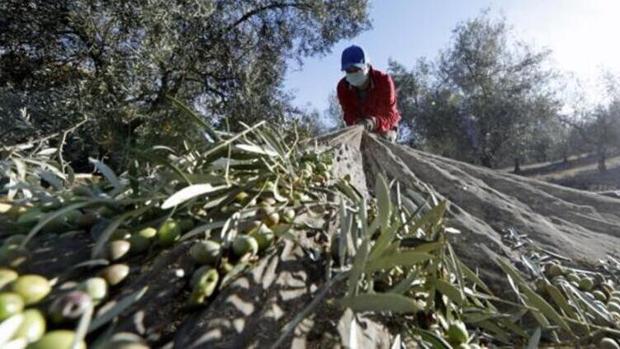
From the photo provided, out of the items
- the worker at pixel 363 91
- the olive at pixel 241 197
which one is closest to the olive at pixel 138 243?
the olive at pixel 241 197

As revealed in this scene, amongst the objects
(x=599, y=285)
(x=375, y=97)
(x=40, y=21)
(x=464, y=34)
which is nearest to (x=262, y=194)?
(x=599, y=285)

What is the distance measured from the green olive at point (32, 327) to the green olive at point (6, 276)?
0.07 metres

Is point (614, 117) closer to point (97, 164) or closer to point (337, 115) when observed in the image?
point (337, 115)

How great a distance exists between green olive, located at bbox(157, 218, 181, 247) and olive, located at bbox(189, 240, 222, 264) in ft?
0.23

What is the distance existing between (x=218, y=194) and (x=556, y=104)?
24688 mm

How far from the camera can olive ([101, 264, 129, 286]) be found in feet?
1.98

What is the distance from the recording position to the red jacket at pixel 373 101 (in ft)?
14.2

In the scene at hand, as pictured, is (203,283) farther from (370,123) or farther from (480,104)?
(480,104)

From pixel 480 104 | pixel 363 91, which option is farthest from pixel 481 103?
pixel 363 91

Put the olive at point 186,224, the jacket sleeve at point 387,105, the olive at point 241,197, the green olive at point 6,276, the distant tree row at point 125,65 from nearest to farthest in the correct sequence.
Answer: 1. the green olive at point 6,276
2. the olive at point 186,224
3. the olive at point 241,197
4. the jacket sleeve at point 387,105
5. the distant tree row at point 125,65

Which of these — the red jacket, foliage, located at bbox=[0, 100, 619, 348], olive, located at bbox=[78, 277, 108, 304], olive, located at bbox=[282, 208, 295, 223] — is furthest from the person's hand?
olive, located at bbox=[78, 277, 108, 304]

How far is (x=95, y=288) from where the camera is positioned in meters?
0.56

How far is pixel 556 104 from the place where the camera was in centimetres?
2197

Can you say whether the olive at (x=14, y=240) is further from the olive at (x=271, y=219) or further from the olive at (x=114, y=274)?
the olive at (x=271, y=219)
